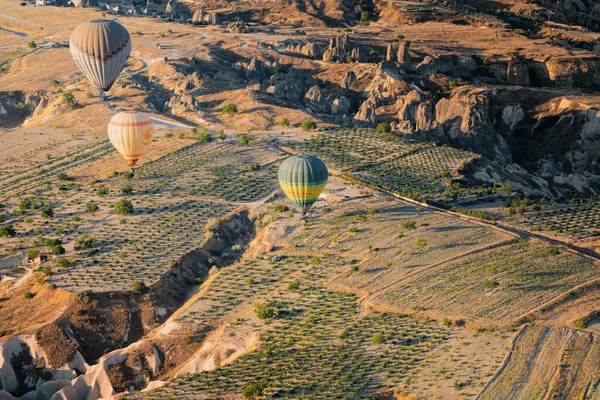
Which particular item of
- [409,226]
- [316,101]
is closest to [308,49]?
[316,101]

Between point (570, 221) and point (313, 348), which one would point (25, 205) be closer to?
point (313, 348)

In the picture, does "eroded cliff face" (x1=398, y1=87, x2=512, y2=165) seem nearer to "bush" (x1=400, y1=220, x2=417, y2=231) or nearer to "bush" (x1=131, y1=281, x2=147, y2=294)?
"bush" (x1=400, y1=220, x2=417, y2=231)

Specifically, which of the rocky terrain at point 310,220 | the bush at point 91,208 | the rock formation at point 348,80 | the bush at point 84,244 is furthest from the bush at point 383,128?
the bush at point 84,244

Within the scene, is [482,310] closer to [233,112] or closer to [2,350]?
[2,350]

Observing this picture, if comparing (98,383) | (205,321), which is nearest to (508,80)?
(205,321)

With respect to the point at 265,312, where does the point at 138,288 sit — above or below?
below

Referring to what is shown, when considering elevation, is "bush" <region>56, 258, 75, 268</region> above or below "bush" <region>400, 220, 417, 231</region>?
below

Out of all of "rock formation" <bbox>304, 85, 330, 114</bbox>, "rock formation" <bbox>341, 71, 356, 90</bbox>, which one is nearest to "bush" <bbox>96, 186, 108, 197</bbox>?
"rock formation" <bbox>304, 85, 330, 114</bbox>
